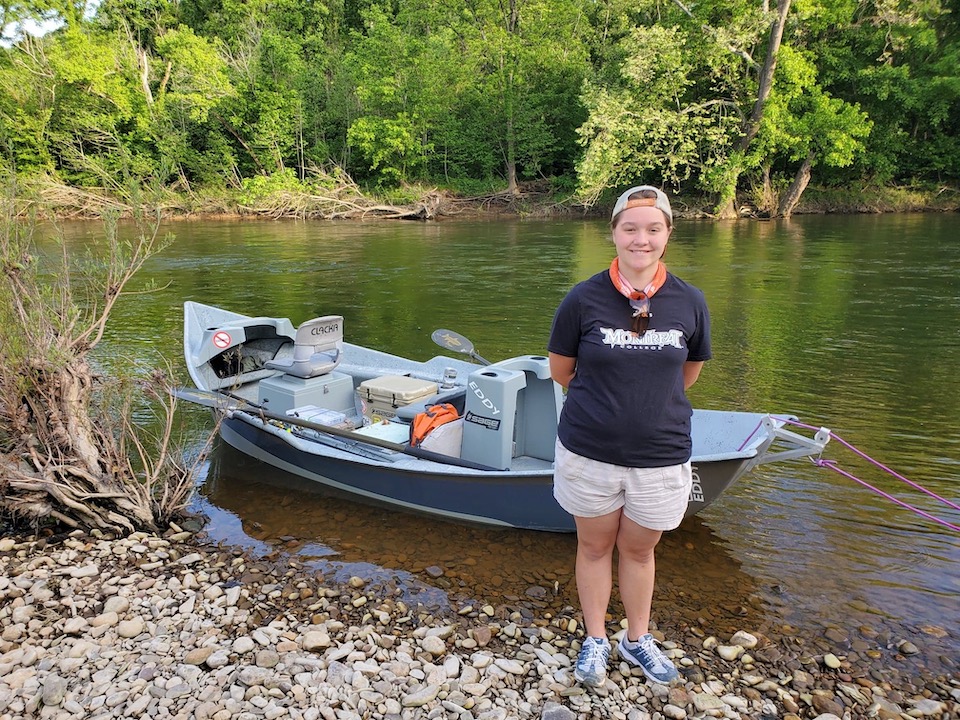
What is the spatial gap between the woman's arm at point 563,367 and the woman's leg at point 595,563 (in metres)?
0.55

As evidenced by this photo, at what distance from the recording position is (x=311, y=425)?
5.10 m

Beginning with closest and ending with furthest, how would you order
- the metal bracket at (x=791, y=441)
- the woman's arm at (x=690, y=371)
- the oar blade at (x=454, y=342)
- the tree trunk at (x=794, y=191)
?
the woman's arm at (x=690, y=371), the metal bracket at (x=791, y=441), the oar blade at (x=454, y=342), the tree trunk at (x=794, y=191)

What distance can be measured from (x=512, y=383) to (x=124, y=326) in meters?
8.62

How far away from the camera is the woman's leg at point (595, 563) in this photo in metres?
2.75

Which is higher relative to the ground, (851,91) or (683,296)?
(851,91)

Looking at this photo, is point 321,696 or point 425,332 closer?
point 321,696

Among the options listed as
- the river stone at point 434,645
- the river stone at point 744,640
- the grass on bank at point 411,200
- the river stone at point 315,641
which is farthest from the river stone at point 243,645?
the grass on bank at point 411,200

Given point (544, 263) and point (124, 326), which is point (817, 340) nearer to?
point (544, 263)

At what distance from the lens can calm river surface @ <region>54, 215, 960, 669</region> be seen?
4137mm

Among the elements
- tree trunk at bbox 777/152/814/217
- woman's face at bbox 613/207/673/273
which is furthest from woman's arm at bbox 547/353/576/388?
tree trunk at bbox 777/152/814/217

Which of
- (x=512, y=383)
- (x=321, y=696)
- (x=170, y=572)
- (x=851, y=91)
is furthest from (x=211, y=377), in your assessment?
(x=851, y=91)

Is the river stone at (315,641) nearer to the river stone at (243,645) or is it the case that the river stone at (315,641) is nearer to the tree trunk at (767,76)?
the river stone at (243,645)

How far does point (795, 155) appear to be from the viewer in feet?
81.8

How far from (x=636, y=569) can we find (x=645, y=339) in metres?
1.02
